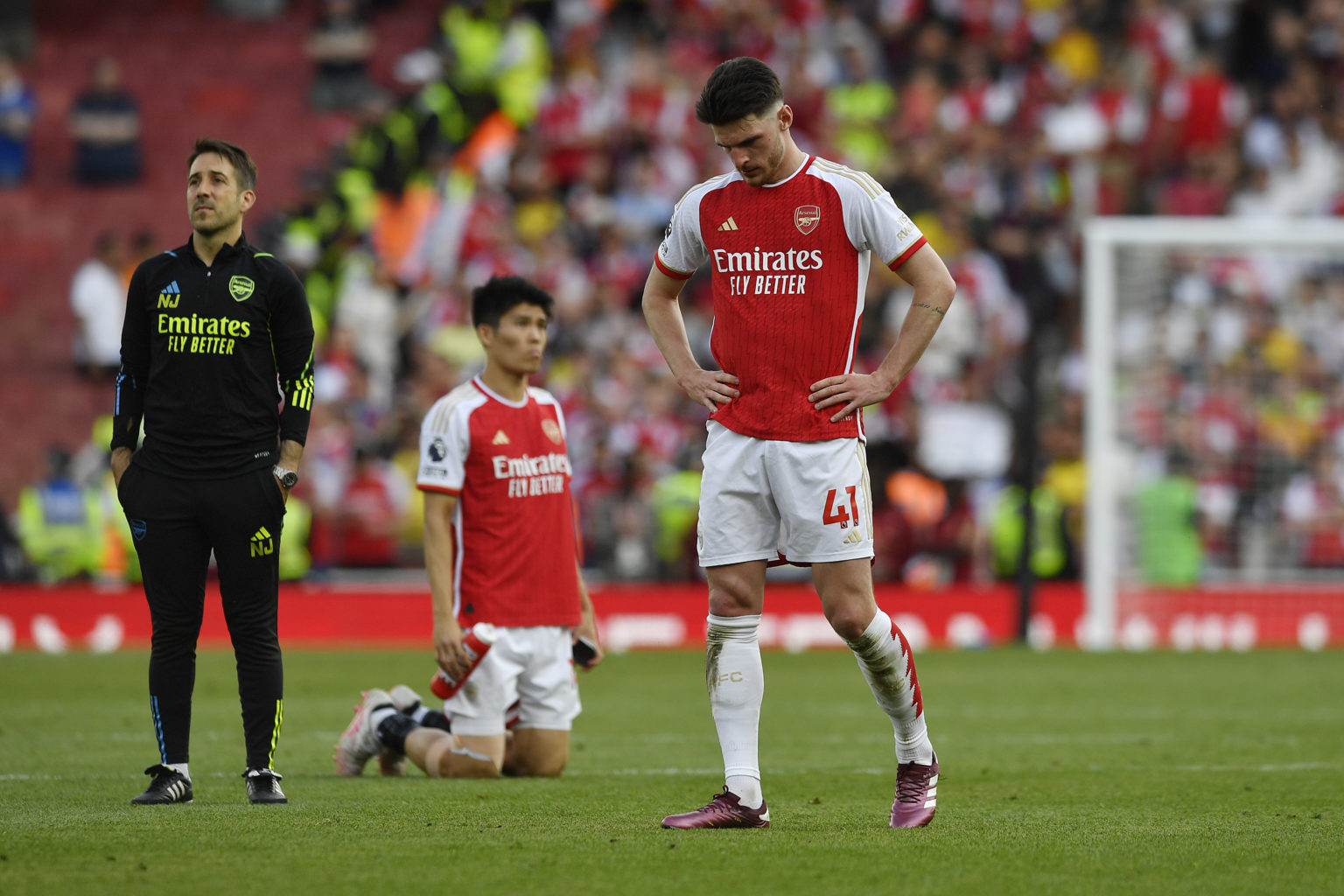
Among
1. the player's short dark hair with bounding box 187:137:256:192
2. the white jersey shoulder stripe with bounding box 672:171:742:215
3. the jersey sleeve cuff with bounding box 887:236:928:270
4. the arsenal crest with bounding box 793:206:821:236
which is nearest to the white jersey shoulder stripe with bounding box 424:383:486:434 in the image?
the player's short dark hair with bounding box 187:137:256:192

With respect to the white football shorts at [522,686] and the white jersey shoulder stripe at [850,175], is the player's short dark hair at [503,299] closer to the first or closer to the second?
the white football shorts at [522,686]

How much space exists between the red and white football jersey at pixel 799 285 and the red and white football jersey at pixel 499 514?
230 cm

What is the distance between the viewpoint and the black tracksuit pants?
21.9 feet

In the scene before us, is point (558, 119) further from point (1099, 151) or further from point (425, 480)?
point (425, 480)

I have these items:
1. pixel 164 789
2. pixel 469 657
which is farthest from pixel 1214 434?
pixel 164 789

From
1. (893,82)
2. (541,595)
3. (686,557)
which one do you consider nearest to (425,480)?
(541,595)

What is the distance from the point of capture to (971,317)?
19.5 meters

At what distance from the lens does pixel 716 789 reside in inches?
292

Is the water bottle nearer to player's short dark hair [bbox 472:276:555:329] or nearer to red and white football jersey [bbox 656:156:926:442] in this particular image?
Result: player's short dark hair [bbox 472:276:555:329]

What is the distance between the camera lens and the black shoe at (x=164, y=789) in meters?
6.62

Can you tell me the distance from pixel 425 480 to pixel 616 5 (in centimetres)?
1589

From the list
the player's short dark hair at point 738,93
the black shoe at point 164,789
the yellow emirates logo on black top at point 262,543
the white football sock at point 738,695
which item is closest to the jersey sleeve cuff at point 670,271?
the player's short dark hair at point 738,93

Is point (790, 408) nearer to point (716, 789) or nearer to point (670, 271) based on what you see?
point (670, 271)

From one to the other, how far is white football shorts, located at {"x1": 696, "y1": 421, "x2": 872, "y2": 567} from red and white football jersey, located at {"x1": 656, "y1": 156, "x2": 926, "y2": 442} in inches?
2.2
